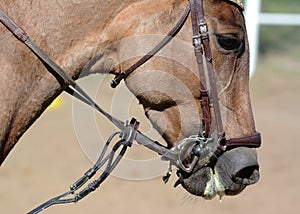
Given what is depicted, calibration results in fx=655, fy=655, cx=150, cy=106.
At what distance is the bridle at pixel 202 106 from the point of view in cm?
243

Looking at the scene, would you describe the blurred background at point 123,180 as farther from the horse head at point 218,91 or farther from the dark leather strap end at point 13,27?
the dark leather strap end at point 13,27

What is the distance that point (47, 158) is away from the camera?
7004 millimetres

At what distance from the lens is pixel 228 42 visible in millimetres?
2508

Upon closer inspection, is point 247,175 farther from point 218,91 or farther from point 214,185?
point 218,91

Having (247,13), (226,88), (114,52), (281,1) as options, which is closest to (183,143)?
(226,88)

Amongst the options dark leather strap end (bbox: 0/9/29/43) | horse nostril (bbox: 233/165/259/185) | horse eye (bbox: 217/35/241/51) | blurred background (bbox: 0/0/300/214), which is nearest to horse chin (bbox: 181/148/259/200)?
horse nostril (bbox: 233/165/259/185)

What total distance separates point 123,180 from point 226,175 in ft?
10.5

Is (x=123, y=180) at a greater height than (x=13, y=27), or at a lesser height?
greater

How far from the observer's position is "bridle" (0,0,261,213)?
243 centimetres

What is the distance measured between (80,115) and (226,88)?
64cm

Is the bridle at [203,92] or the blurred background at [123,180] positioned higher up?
the blurred background at [123,180]

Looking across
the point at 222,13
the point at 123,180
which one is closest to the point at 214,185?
the point at 222,13

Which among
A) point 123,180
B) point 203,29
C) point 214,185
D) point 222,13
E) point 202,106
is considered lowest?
point 214,185

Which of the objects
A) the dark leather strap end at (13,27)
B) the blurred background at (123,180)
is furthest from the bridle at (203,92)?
the blurred background at (123,180)
